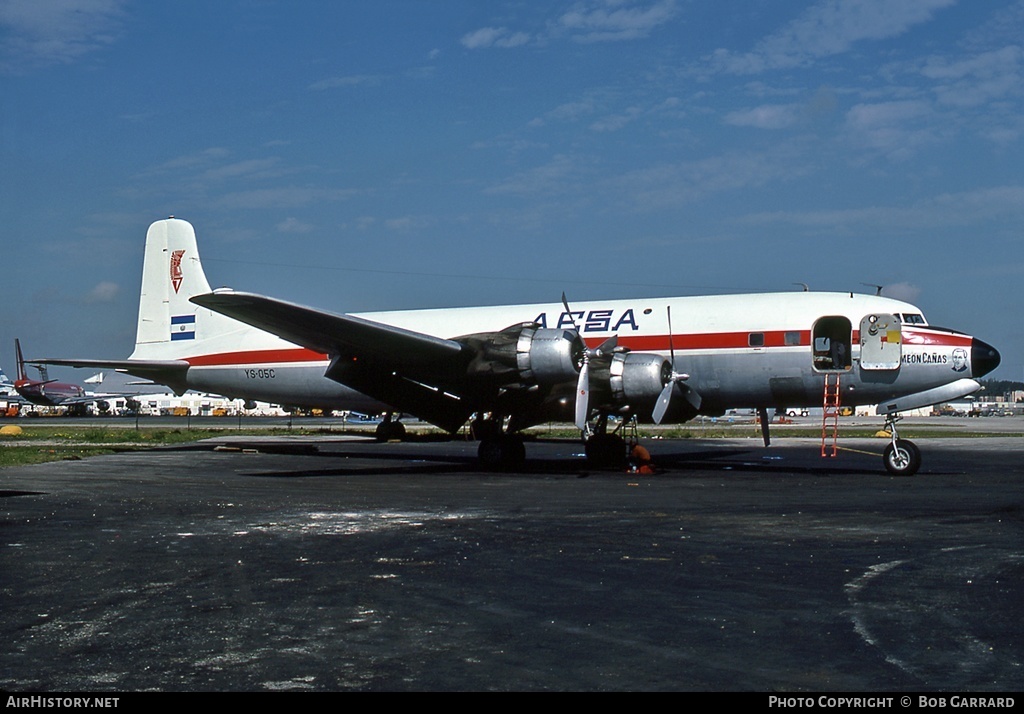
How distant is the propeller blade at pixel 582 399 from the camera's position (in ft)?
67.2

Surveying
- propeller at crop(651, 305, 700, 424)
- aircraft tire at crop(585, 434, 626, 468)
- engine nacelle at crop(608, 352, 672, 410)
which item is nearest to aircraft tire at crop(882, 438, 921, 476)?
propeller at crop(651, 305, 700, 424)

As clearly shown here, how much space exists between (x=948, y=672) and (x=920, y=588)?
2.79 m

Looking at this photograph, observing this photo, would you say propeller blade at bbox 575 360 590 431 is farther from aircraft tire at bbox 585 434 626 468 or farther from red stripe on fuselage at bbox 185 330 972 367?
aircraft tire at bbox 585 434 626 468

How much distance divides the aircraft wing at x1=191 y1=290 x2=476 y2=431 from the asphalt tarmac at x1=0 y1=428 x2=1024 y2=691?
427cm

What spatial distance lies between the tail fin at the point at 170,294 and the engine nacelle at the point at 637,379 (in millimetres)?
13977

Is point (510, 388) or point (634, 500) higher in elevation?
point (510, 388)

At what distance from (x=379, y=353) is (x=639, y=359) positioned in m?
5.80

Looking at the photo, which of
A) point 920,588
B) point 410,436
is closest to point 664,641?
point 920,588

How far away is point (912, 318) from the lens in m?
21.6

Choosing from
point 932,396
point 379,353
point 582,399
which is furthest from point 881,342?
point 379,353

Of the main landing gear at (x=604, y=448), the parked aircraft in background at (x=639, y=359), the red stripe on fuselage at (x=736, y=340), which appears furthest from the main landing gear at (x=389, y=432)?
the red stripe on fuselage at (x=736, y=340)

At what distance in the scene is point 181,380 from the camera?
2967cm
